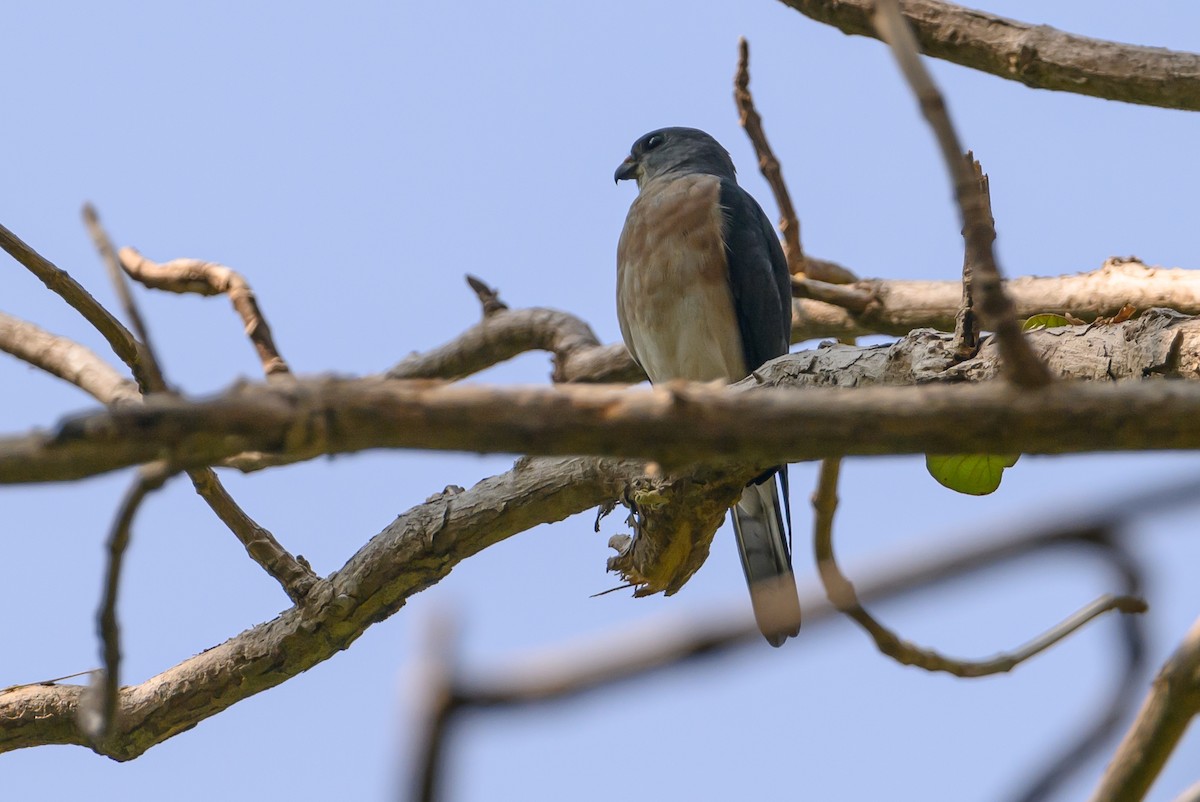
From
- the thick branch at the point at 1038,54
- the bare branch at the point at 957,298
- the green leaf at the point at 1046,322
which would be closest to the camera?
the green leaf at the point at 1046,322

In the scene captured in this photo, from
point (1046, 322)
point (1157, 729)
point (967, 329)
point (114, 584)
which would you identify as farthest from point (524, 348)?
point (1157, 729)

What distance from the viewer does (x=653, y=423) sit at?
4.74 ft

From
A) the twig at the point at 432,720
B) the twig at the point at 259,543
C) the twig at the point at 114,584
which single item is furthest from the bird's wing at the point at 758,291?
the twig at the point at 432,720

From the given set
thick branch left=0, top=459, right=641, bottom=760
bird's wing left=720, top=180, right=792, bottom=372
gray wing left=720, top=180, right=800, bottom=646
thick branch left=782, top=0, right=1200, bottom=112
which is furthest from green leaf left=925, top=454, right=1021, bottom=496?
bird's wing left=720, top=180, right=792, bottom=372

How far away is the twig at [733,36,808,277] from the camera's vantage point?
5090mm

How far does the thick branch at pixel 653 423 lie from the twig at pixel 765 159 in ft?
12.7

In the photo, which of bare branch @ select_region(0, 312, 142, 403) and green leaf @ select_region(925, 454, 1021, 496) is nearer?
green leaf @ select_region(925, 454, 1021, 496)

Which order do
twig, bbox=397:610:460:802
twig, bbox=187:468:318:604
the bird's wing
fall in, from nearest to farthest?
twig, bbox=397:610:460:802 → twig, bbox=187:468:318:604 → the bird's wing

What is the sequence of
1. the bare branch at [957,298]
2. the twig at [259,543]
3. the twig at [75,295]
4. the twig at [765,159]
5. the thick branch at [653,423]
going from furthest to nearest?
the twig at [765,159] → the bare branch at [957,298] → the twig at [75,295] → the twig at [259,543] → the thick branch at [653,423]

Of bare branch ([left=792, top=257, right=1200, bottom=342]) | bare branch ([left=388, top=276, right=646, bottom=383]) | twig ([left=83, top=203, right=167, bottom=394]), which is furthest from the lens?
bare branch ([left=388, top=276, right=646, bottom=383])

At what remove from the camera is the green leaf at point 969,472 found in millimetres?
3518

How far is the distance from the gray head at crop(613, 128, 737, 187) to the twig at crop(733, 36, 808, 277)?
1219mm

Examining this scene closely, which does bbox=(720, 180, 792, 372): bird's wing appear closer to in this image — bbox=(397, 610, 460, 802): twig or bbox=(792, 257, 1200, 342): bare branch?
bbox=(792, 257, 1200, 342): bare branch

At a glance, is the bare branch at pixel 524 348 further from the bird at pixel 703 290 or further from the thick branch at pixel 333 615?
the thick branch at pixel 333 615
